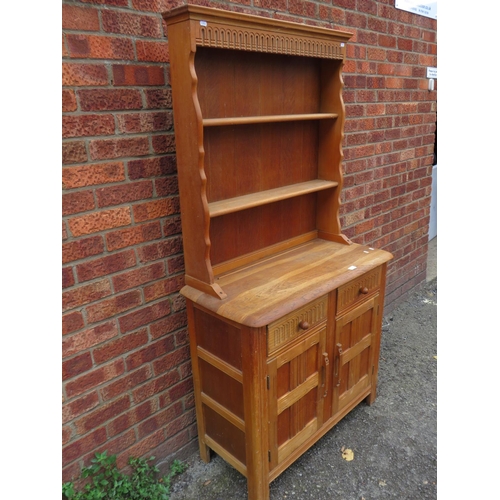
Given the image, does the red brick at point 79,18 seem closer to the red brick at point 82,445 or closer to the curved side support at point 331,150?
the curved side support at point 331,150

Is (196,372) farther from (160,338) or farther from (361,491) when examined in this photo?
(361,491)

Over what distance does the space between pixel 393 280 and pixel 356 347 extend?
1.54 meters

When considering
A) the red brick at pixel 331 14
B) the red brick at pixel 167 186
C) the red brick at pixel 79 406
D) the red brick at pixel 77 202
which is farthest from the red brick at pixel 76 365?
the red brick at pixel 331 14

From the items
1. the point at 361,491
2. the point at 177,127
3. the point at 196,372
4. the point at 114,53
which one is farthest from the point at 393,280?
the point at 114,53

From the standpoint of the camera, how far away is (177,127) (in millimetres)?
1564

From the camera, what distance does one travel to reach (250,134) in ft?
6.10

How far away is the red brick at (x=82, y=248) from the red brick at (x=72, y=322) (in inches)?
8.6

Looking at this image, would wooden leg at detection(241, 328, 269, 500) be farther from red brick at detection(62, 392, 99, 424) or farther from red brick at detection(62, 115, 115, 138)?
red brick at detection(62, 115, 115, 138)

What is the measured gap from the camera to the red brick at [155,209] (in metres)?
1.67

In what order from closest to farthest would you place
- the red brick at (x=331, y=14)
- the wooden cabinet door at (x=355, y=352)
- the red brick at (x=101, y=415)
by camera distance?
the red brick at (x=101, y=415) → the wooden cabinet door at (x=355, y=352) → the red brick at (x=331, y=14)

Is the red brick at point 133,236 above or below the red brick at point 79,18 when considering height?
below

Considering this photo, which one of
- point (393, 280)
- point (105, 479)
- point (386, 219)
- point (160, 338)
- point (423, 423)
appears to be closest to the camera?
point (105, 479)

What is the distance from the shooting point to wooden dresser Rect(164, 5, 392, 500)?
1.54m

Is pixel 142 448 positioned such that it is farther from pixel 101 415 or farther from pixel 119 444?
pixel 101 415
